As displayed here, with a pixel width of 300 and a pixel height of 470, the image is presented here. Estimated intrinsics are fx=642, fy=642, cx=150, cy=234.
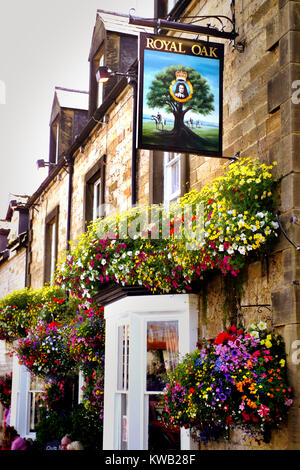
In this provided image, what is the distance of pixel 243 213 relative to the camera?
255 inches

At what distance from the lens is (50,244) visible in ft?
56.6

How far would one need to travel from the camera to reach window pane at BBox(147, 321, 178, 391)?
830cm

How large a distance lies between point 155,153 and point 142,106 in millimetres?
3036

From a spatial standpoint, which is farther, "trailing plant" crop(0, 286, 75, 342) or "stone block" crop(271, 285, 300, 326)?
"trailing plant" crop(0, 286, 75, 342)

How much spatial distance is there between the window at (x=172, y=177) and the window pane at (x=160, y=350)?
2.00 m

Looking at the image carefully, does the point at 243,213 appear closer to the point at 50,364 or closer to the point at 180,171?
the point at 180,171

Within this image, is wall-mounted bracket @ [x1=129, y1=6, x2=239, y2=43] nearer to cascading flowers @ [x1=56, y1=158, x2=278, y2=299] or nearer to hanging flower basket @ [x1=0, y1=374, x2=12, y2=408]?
cascading flowers @ [x1=56, y1=158, x2=278, y2=299]

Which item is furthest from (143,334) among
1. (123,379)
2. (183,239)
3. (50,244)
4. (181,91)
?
(50,244)

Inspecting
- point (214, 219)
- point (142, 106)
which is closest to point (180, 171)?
point (142, 106)

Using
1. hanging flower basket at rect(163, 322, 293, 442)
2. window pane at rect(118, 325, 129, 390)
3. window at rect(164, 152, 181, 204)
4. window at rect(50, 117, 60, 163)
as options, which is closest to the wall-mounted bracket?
window at rect(164, 152, 181, 204)

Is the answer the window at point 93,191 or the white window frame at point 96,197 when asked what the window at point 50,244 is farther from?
the white window frame at point 96,197

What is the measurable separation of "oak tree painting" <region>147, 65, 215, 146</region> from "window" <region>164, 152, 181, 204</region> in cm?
194

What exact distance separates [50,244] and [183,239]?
10.5 m

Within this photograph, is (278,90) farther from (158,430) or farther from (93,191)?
(93,191)
